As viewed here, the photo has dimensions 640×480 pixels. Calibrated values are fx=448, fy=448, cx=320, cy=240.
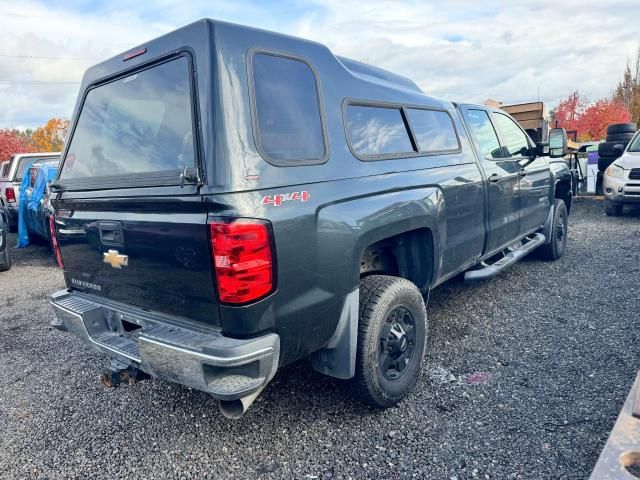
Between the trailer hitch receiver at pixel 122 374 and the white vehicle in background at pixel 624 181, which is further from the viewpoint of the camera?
the white vehicle in background at pixel 624 181

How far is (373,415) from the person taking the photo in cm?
271

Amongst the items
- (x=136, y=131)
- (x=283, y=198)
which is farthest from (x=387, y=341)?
(x=136, y=131)

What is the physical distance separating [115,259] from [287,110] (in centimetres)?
123

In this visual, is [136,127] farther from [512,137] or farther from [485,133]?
[512,137]

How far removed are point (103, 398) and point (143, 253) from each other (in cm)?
146

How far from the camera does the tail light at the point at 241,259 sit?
6.22ft

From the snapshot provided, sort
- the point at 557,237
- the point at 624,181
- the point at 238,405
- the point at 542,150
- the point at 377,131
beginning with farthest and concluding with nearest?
the point at 624,181, the point at 557,237, the point at 542,150, the point at 377,131, the point at 238,405

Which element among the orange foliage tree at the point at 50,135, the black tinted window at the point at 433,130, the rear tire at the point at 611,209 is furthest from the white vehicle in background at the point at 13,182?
the orange foliage tree at the point at 50,135

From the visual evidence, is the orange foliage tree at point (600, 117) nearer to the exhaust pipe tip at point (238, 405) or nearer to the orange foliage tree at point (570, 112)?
the orange foliage tree at point (570, 112)

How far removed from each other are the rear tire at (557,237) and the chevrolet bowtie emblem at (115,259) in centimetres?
Result: 502

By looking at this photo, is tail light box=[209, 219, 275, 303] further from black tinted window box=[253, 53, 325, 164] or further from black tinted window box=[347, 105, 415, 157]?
black tinted window box=[347, 105, 415, 157]

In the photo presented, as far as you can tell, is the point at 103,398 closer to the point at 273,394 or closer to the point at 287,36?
the point at 273,394

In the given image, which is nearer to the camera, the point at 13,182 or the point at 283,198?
the point at 283,198

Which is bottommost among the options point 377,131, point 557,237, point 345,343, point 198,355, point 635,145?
point 557,237
